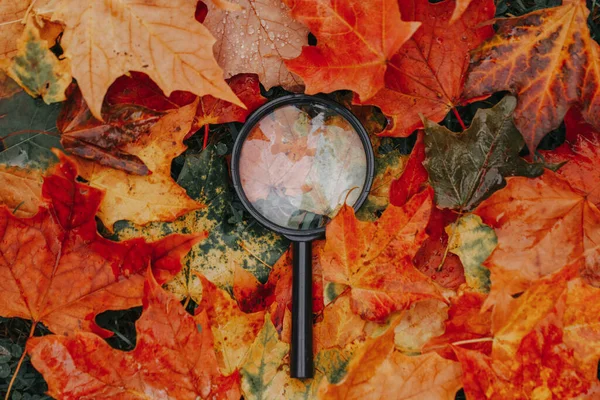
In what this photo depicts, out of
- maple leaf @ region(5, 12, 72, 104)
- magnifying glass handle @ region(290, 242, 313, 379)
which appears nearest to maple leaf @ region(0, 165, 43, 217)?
maple leaf @ region(5, 12, 72, 104)

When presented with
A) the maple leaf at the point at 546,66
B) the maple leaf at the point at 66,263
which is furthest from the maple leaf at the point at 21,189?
the maple leaf at the point at 546,66

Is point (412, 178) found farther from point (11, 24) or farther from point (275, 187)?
point (11, 24)

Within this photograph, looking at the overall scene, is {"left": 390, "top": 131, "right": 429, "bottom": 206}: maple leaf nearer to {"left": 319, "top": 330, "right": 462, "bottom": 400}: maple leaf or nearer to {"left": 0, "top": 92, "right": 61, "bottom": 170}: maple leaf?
{"left": 319, "top": 330, "right": 462, "bottom": 400}: maple leaf

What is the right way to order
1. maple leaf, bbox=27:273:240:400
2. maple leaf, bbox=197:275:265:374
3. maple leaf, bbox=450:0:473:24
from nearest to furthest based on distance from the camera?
maple leaf, bbox=450:0:473:24 < maple leaf, bbox=27:273:240:400 < maple leaf, bbox=197:275:265:374

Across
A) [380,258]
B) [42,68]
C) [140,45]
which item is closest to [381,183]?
[380,258]

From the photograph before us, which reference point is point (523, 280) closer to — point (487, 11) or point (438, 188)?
point (438, 188)

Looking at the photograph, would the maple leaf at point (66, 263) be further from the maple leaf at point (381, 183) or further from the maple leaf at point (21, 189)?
the maple leaf at point (381, 183)
